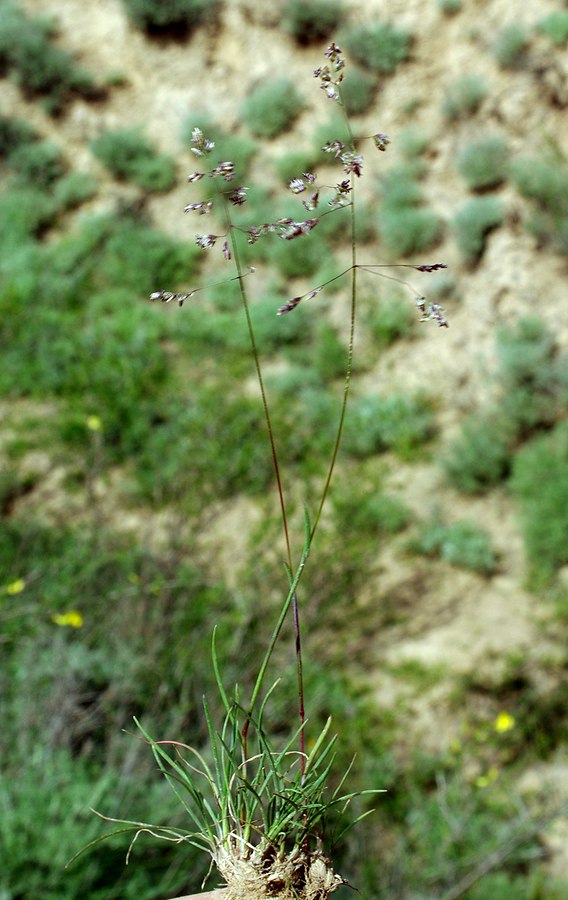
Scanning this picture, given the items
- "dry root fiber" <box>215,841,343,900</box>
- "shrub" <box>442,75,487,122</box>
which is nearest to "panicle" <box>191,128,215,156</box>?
"dry root fiber" <box>215,841,343,900</box>

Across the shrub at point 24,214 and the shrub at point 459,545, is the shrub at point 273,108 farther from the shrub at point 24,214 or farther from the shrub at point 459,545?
the shrub at point 459,545

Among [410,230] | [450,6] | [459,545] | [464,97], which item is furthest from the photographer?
[450,6]

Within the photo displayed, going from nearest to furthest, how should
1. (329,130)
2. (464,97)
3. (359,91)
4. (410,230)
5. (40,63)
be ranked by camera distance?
(410,230), (464,97), (359,91), (329,130), (40,63)

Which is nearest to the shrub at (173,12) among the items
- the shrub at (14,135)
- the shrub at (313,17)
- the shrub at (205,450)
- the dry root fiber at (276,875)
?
the shrub at (313,17)

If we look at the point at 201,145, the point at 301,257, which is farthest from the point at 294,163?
the point at 201,145

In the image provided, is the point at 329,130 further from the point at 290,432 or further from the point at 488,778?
the point at 488,778

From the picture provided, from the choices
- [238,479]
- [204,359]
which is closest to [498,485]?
[238,479]

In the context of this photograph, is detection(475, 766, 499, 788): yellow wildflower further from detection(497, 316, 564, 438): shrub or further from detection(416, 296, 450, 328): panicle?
detection(416, 296, 450, 328): panicle
